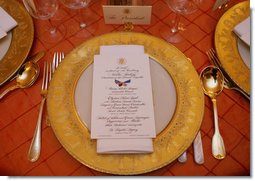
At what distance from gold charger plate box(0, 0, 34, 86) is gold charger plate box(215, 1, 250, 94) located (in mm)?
456

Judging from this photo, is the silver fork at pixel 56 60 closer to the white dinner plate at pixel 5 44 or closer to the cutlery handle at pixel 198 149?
the white dinner plate at pixel 5 44

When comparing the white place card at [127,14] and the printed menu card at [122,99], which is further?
the white place card at [127,14]

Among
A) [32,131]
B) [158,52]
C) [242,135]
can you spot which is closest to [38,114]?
[32,131]

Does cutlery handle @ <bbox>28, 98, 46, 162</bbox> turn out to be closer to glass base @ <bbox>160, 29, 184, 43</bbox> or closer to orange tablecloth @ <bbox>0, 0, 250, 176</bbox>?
orange tablecloth @ <bbox>0, 0, 250, 176</bbox>

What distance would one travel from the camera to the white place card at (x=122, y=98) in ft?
1.58

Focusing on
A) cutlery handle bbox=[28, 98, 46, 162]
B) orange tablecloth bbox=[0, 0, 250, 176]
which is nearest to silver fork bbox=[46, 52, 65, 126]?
orange tablecloth bbox=[0, 0, 250, 176]

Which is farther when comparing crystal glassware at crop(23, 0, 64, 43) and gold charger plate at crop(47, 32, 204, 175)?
crystal glassware at crop(23, 0, 64, 43)

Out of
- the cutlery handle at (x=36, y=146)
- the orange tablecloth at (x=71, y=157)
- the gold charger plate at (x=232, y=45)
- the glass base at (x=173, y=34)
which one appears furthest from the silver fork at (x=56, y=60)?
the gold charger plate at (x=232, y=45)

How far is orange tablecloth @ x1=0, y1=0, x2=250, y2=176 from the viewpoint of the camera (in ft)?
1.61

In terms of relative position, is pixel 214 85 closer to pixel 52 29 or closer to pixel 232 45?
pixel 232 45

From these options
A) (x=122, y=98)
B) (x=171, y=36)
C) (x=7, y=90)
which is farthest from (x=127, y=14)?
(x=7, y=90)

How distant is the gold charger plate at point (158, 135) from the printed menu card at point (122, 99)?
0.03 metres

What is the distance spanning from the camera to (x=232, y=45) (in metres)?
0.58

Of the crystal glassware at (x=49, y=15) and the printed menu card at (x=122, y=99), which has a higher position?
the crystal glassware at (x=49, y=15)
